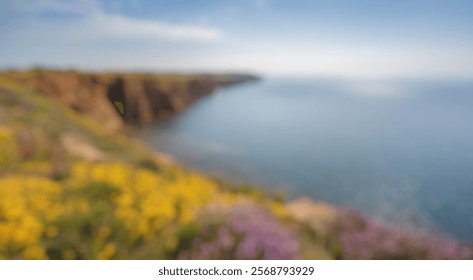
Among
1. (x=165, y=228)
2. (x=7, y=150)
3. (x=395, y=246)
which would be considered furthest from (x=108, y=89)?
(x=395, y=246)

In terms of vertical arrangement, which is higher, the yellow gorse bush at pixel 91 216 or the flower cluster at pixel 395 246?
the yellow gorse bush at pixel 91 216

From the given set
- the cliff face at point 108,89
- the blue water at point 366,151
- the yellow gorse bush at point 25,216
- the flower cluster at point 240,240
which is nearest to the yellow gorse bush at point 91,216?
the yellow gorse bush at point 25,216

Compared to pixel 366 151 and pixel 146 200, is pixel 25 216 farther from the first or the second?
pixel 366 151

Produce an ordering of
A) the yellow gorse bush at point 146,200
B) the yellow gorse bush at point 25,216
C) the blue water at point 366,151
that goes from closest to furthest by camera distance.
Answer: the yellow gorse bush at point 25,216 → the yellow gorse bush at point 146,200 → the blue water at point 366,151

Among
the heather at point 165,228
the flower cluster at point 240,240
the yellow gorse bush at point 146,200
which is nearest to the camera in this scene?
the heather at point 165,228

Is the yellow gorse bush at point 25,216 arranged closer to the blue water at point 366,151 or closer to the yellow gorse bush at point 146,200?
the yellow gorse bush at point 146,200

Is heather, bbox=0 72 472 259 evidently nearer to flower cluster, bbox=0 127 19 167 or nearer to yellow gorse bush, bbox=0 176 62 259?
yellow gorse bush, bbox=0 176 62 259

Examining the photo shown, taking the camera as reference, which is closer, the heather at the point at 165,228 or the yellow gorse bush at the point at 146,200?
the heather at the point at 165,228

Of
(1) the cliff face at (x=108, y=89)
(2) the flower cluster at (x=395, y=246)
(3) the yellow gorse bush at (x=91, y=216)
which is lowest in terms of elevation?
(2) the flower cluster at (x=395, y=246)
